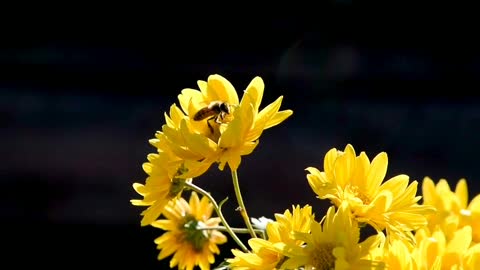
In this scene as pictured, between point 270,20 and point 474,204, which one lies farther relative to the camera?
point 270,20

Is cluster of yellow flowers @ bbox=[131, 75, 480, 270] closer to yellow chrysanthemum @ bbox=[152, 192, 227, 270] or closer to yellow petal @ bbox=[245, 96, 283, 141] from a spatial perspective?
yellow petal @ bbox=[245, 96, 283, 141]

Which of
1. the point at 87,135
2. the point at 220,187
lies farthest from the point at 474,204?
the point at 87,135

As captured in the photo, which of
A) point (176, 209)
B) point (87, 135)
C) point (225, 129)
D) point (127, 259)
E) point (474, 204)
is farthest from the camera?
point (87, 135)

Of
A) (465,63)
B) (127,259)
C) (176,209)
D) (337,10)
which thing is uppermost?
(337,10)

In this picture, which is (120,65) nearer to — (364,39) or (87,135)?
(87,135)

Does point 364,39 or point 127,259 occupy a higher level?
point 364,39

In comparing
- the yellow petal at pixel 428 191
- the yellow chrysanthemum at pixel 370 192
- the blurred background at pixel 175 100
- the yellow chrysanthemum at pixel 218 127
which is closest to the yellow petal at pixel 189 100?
the yellow chrysanthemum at pixel 218 127
